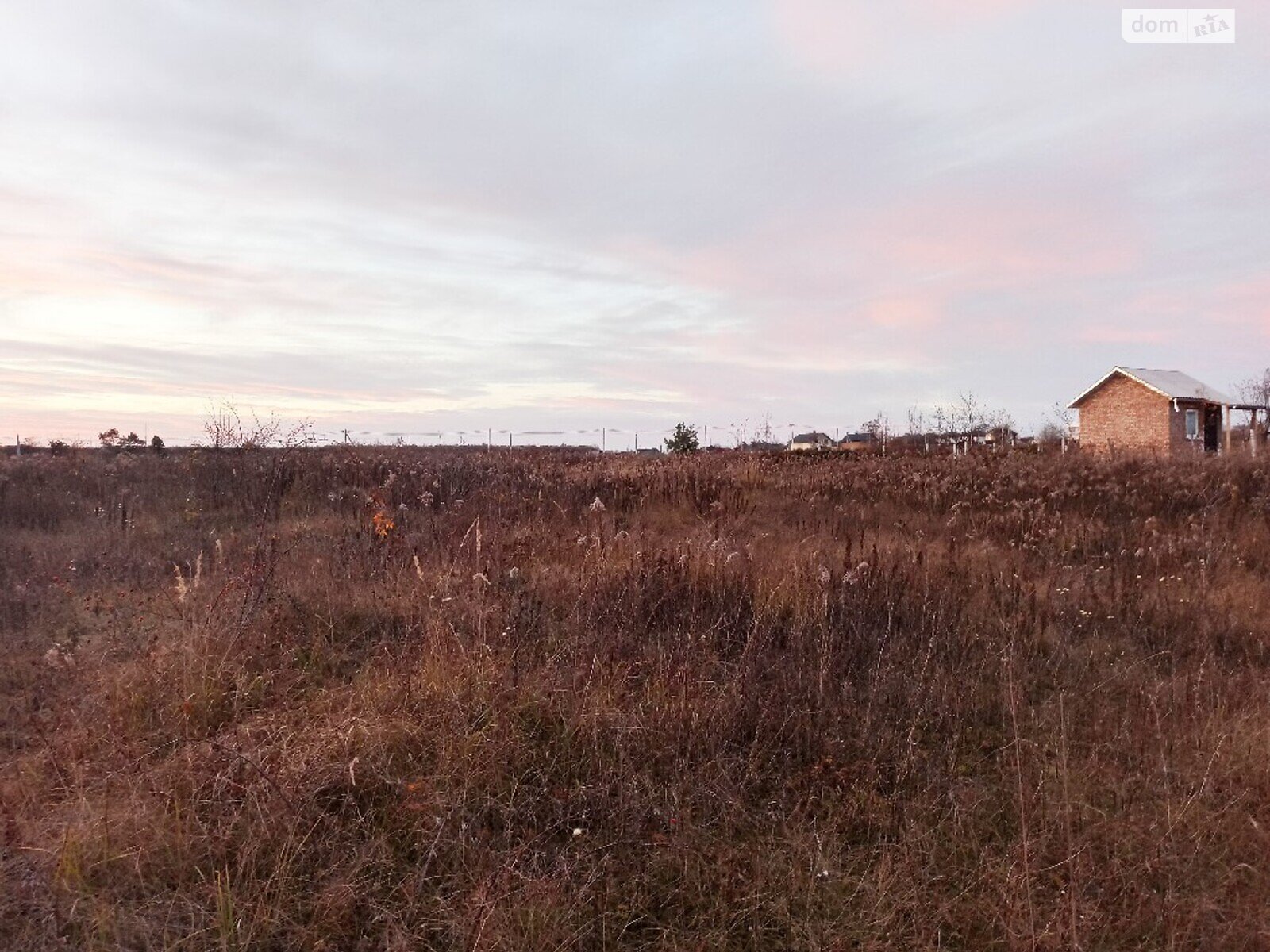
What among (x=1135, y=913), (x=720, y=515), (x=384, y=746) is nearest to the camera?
(x=1135, y=913)

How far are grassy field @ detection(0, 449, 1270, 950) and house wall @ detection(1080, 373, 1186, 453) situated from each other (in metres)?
29.3

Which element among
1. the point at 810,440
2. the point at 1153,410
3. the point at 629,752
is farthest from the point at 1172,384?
the point at 629,752

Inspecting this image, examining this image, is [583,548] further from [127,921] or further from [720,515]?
[127,921]

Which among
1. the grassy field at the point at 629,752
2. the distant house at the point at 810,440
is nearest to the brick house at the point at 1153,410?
the distant house at the point at 810,440

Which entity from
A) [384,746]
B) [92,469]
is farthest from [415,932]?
[92,469]

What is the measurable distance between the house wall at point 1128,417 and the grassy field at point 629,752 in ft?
96.3

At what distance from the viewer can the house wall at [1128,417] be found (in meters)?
30.7

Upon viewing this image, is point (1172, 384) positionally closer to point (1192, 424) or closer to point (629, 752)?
point (1192, 424)

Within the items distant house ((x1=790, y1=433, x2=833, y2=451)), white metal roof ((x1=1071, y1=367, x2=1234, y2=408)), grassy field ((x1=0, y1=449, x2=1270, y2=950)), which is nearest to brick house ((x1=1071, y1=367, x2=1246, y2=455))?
white metal roof ((x1=1071, y1=367, x2=1234, y2=408))

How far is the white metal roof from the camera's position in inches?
1210

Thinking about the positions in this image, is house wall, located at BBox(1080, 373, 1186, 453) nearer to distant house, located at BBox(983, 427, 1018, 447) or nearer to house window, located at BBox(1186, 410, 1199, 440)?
house window, located at BBox(1186, 410, 1199, 440)

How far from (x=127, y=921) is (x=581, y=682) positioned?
1.96 m

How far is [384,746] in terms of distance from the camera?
312 cm

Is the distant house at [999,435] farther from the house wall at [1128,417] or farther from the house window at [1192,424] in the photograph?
the house window at [1192,424]
